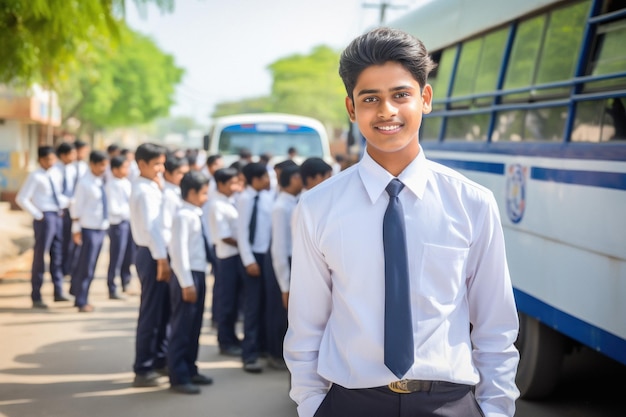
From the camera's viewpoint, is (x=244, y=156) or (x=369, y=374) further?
(x=244, y=156)

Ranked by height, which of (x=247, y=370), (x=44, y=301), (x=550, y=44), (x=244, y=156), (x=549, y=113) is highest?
(x=550, y=44)

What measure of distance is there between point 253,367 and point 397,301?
5.07 m

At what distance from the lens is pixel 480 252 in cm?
241

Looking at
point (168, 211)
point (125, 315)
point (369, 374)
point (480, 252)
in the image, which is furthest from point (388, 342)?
point (125, 315)

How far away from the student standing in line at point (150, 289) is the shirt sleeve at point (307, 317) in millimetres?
4366

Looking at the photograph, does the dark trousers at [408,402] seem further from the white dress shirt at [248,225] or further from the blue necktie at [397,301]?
the white dress shirt at [248,225]

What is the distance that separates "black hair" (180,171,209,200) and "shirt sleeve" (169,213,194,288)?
191mm

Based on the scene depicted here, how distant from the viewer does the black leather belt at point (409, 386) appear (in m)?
2.30

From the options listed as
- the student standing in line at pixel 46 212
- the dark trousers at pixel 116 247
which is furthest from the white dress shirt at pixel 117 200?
the student standing in line at pixel 46 212

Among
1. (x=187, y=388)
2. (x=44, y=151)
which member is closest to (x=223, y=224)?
(x=187, y=388)

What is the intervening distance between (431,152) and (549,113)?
283 centimetres

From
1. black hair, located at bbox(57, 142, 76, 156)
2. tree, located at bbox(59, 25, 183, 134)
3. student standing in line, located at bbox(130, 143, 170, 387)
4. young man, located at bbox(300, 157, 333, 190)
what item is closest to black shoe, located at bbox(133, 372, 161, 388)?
student standing in line, located at bbox(130, 143, 170, 387)

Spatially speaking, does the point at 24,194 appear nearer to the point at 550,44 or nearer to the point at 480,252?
the point at 550,44

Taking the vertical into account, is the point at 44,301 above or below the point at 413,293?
below
